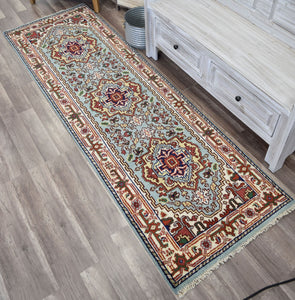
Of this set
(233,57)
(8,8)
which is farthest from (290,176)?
(8,8)

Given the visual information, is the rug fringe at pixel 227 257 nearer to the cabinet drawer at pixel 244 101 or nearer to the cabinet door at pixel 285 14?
the cabinet drawer at pixel 244 101

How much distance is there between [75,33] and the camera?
306 centimetres

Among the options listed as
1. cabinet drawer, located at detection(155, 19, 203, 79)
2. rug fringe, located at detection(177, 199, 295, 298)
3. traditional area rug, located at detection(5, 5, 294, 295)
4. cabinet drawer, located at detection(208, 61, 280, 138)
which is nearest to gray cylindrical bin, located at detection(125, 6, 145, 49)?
traditional area rug, located at detection(5, 5, 294, 295)

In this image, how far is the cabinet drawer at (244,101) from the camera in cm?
183

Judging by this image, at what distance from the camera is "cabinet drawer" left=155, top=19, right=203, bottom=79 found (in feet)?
7.26

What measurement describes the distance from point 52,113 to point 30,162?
0.45 metres

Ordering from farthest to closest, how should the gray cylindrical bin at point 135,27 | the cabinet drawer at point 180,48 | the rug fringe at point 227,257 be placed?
the gray cylindrical bin at point 135,27, the cabinet drawer at point 180,48, the rug fringe at point 227,257

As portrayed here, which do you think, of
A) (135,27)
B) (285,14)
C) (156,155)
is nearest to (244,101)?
(285,14)

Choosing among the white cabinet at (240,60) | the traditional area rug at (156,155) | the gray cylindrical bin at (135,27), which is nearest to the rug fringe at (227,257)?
the traditional area rug at (156,155)

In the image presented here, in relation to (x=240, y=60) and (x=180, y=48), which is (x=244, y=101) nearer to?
(x=240, y=60)

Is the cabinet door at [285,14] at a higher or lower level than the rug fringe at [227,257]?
higher

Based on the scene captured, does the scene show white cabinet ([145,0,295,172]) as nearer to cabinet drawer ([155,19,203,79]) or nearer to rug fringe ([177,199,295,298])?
cabinet drawer ([155,19,203,79])

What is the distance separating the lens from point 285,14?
183cm

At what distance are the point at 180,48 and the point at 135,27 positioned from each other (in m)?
0.58
